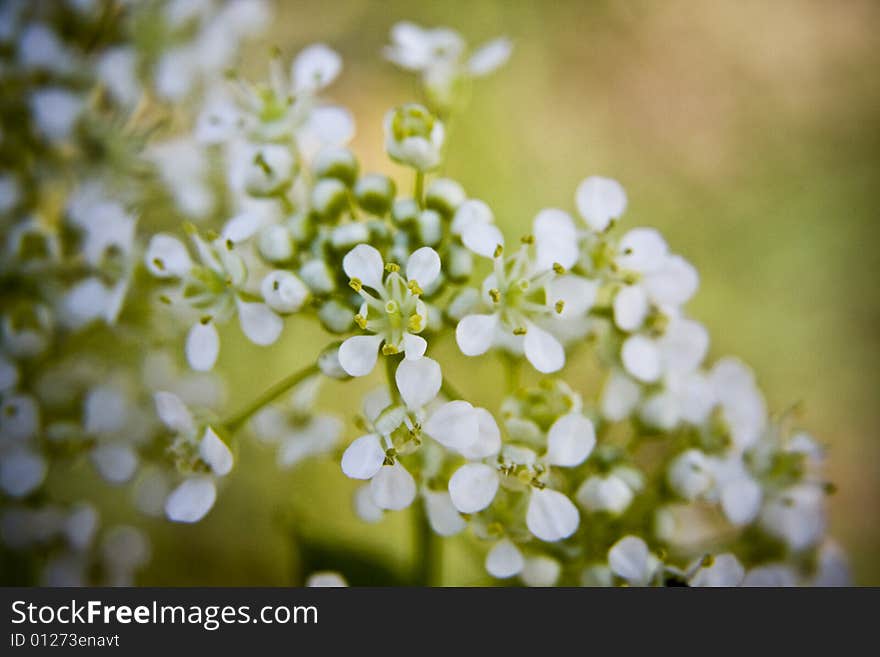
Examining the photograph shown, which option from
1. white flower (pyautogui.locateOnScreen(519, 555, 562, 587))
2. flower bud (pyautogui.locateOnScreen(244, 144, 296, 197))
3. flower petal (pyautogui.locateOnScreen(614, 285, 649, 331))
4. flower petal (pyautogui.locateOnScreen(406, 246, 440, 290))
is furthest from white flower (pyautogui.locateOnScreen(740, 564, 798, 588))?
flower bud (pyautogui.locateOnScreen(244, 144, 296, 197))

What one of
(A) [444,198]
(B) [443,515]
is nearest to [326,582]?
(B) [443,515]

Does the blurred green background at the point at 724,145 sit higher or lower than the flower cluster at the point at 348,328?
higher

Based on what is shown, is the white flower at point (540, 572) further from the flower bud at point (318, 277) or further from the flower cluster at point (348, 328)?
the flower bud at point (318, 277)

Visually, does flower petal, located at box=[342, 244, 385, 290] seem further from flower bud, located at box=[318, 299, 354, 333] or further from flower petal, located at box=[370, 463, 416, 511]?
flower petal, located at box=[370, 463, 416, 511]

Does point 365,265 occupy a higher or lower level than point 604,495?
higher

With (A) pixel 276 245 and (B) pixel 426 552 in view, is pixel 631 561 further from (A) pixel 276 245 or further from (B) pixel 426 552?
(A) pixel 276 245

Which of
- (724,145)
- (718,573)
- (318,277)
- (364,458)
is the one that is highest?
(724,145)

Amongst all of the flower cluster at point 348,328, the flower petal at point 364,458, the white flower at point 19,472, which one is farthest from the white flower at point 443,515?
the white flower at point 19,472
